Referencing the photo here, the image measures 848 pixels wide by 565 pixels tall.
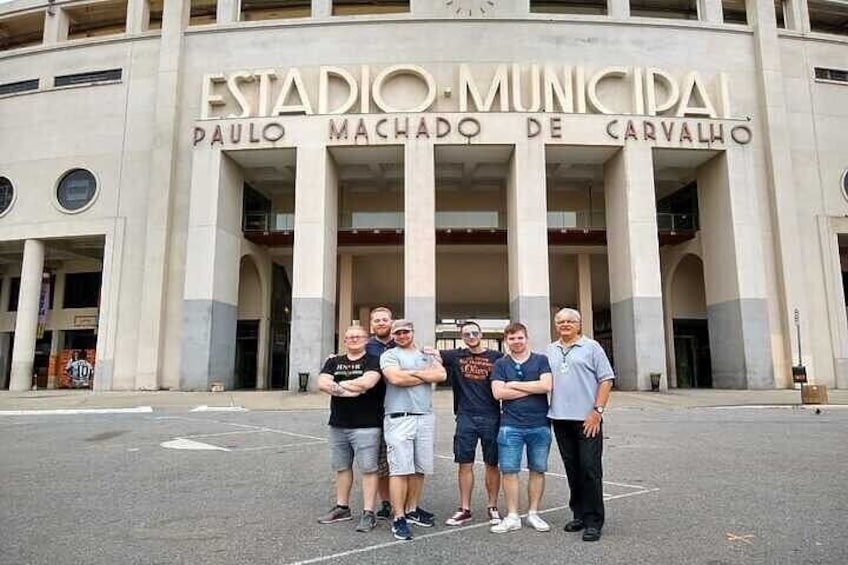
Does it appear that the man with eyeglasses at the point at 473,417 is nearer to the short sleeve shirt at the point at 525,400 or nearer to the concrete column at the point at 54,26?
the short sleeve shirt at the point at 525,400

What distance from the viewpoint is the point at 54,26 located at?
30234mm

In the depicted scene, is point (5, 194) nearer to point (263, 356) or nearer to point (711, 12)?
point (263, 356)

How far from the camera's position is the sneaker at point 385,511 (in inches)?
213

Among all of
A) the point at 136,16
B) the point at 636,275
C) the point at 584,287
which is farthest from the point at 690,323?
the point at 136,16

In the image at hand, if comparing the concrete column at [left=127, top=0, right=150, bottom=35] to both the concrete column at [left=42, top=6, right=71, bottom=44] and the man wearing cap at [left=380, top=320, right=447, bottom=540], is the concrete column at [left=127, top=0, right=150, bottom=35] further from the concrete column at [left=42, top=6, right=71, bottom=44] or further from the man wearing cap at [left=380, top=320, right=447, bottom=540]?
the man wearing cap at [left=380, top=320, right=447, bottom=540]

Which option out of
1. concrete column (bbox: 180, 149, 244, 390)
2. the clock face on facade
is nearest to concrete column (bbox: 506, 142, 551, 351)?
the clock face on facade

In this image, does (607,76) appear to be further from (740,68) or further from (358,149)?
(358,149)

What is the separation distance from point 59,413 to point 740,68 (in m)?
29.6

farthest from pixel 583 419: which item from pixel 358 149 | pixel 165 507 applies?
pixel 358 149

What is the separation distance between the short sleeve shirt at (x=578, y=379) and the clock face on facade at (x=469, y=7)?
25.0 meters

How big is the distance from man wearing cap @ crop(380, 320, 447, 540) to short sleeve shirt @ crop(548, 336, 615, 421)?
100 cm

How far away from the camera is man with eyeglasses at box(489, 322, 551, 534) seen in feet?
16.4

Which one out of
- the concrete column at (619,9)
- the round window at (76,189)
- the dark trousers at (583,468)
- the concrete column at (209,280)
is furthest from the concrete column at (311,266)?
the dark trousers at (583,468)

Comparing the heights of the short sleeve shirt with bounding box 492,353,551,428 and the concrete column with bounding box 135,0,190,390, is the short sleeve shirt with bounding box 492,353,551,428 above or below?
below
